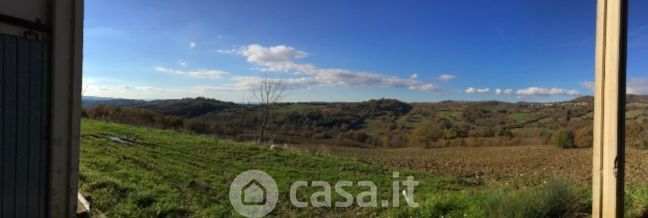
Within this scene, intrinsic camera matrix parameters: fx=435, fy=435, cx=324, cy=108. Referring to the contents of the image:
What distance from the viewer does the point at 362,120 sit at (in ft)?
97.7

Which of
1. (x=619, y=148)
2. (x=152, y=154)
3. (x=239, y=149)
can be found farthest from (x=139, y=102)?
(x=619, y=148)

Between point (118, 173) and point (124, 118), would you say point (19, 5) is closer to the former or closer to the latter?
point (118, 173)

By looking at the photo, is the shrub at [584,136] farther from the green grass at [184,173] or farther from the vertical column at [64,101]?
the vertical column at [64,101]

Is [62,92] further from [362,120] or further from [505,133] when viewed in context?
[362,120]

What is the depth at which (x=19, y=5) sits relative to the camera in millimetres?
2777

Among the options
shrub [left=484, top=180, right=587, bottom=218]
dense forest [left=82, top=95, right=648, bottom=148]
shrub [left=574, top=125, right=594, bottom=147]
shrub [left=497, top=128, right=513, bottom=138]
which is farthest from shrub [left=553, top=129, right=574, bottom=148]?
shrub [left=484, top=180, right=587, bottom=218]

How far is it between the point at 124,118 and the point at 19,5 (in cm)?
2195

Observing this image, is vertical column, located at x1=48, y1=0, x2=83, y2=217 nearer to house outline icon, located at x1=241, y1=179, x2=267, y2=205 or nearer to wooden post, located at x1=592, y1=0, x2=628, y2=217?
wooden post, located at x1=592, y1=0, x2=628, y2=217

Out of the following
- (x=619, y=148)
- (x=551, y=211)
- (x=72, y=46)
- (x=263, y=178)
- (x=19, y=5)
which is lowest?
(x=263, y=178)

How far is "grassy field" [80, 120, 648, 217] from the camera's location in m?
4.05

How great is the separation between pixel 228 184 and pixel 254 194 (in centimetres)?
101

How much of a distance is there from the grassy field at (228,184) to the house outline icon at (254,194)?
0.97 ft

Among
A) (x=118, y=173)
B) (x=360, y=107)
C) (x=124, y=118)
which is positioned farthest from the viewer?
(x=360, y=107)

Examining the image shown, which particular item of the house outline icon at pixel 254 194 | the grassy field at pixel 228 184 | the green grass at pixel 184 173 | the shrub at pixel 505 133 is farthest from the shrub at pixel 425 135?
the house outline icon at pixel 254 194
